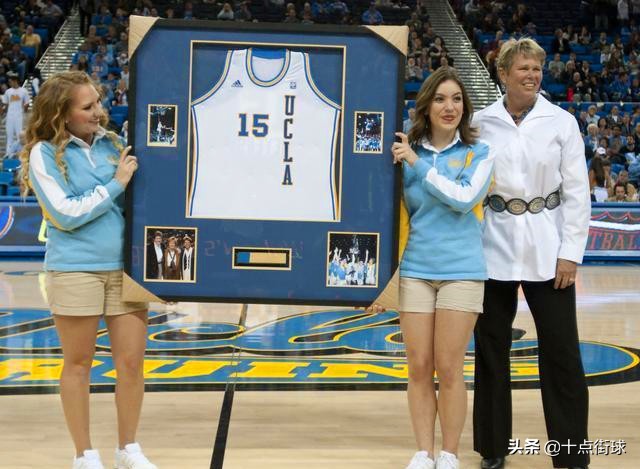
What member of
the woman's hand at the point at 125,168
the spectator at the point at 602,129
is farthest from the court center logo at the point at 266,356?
the spectator at the point at 602,129

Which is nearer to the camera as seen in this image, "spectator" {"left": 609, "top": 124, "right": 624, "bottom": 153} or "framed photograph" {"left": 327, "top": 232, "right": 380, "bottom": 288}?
"framed photograph" {"left": 327, "top": 232, "right": 380, "bottom": 288}

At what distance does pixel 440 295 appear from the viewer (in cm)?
381

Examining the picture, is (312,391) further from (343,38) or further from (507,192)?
(343,38)

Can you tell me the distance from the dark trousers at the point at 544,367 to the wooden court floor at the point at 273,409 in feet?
0.57

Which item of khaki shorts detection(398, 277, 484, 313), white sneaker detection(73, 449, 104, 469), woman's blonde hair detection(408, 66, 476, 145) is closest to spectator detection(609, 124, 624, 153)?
woman's blonde hair detection(408, 66, 476, 145)

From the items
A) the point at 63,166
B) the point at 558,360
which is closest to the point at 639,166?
the point at 558,360

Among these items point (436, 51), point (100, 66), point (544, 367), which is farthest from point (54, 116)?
point (436, 51)

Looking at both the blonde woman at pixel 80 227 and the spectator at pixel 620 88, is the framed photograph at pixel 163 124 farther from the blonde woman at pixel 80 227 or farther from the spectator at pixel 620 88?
the spectator at pixel 620 88

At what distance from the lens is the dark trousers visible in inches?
161

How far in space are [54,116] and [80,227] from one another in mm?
440

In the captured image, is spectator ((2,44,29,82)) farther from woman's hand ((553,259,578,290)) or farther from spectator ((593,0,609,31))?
woman's hand ((553,259,578,290))

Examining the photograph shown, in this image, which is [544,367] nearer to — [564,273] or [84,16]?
[564,273]

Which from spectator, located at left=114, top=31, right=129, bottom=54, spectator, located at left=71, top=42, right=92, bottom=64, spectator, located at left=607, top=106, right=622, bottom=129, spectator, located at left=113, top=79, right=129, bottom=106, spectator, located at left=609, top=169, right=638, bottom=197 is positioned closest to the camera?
spectator, located at left=609, top=169, right=638, bottom=197

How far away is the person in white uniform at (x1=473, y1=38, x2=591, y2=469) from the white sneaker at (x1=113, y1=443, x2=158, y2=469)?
1.42 meters
